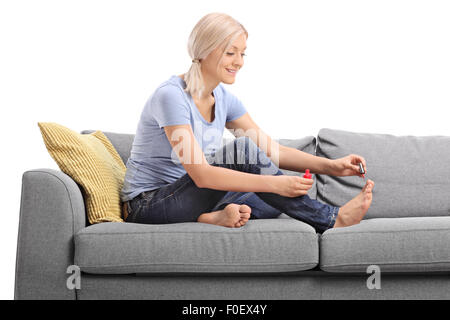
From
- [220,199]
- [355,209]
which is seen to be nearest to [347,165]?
[355,209]

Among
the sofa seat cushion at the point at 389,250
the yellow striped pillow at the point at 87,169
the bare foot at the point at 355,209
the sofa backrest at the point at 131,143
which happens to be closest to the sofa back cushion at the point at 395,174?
the sofa backrest at the point at 131,143

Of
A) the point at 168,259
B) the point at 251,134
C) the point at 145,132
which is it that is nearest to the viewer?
the point at 168,259

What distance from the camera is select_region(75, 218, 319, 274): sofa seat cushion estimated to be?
1.83 m

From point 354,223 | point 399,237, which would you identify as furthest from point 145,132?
point 399,237

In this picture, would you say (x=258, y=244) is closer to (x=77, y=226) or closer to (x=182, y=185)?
(x=182, y=185)

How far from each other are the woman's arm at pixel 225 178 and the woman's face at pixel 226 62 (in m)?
0.30

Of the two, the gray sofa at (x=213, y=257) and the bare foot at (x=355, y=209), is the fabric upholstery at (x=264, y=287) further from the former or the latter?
the bare foot at (x=355, y=209)

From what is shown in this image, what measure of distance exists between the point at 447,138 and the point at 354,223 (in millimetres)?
844

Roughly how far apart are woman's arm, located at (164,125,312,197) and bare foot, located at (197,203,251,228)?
2.6 inches

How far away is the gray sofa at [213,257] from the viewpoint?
183 cm

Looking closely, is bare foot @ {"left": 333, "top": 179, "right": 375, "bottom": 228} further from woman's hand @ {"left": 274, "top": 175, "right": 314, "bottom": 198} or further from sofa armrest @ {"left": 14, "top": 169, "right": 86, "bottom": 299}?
sofa armrest @ {"left": 14, "top": 169, "right": 86, "bottom": 299}

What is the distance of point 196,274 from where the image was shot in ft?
6.15

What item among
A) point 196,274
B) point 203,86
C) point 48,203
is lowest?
point 196,274

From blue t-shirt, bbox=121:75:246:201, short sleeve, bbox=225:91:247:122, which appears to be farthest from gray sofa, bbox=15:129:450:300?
short sleeve, bbox=225:91:247:122
